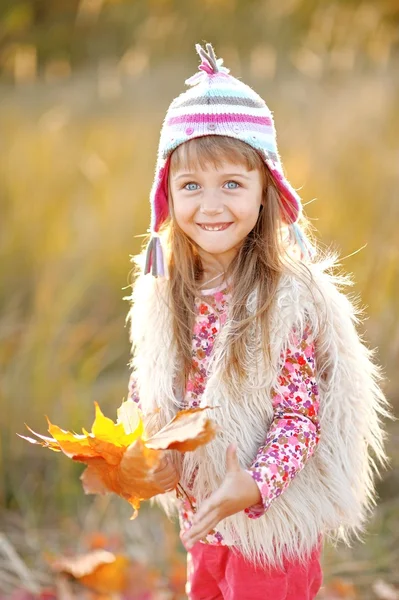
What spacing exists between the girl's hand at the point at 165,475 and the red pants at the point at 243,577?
202mm

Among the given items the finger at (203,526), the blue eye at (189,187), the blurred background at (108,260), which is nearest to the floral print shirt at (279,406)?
the finger at (203,526)

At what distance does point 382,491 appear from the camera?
8.92 ft

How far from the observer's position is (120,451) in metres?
1.45

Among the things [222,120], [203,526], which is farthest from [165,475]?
[222,120]

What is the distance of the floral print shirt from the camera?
146cm

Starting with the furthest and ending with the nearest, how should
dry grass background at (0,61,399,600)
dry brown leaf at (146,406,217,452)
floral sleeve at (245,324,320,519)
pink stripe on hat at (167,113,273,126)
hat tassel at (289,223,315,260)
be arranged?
1. dry grass background at (0,61,399,600)
2. hat tassel at (289,223,315,260)
3. pink stripe on hat at (167,113,273,126)
4. floral sleeve at (245,324,320,519)
5. dry brown leaf at (146,406,217,452)

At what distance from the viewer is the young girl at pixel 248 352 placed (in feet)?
5.15

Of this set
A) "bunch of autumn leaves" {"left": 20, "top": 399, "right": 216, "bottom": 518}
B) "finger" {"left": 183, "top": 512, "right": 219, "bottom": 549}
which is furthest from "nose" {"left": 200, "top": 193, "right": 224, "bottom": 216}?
"finger" {"left": 183, "top": 512, "right": 219, "bottom": 549}

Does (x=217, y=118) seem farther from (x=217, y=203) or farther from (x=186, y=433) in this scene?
(x=186, y=433)

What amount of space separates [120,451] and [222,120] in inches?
24.0

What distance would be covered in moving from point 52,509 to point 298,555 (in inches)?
52.7

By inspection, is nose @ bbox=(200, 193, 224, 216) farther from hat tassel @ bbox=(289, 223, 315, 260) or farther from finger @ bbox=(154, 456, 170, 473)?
finger @ bbox=(154, 456, 170, 473)

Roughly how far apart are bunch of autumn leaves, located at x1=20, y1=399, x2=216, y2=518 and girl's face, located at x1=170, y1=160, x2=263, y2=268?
37 cm

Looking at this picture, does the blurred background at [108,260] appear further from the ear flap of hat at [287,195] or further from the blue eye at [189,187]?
the blue eye at [189,187]
